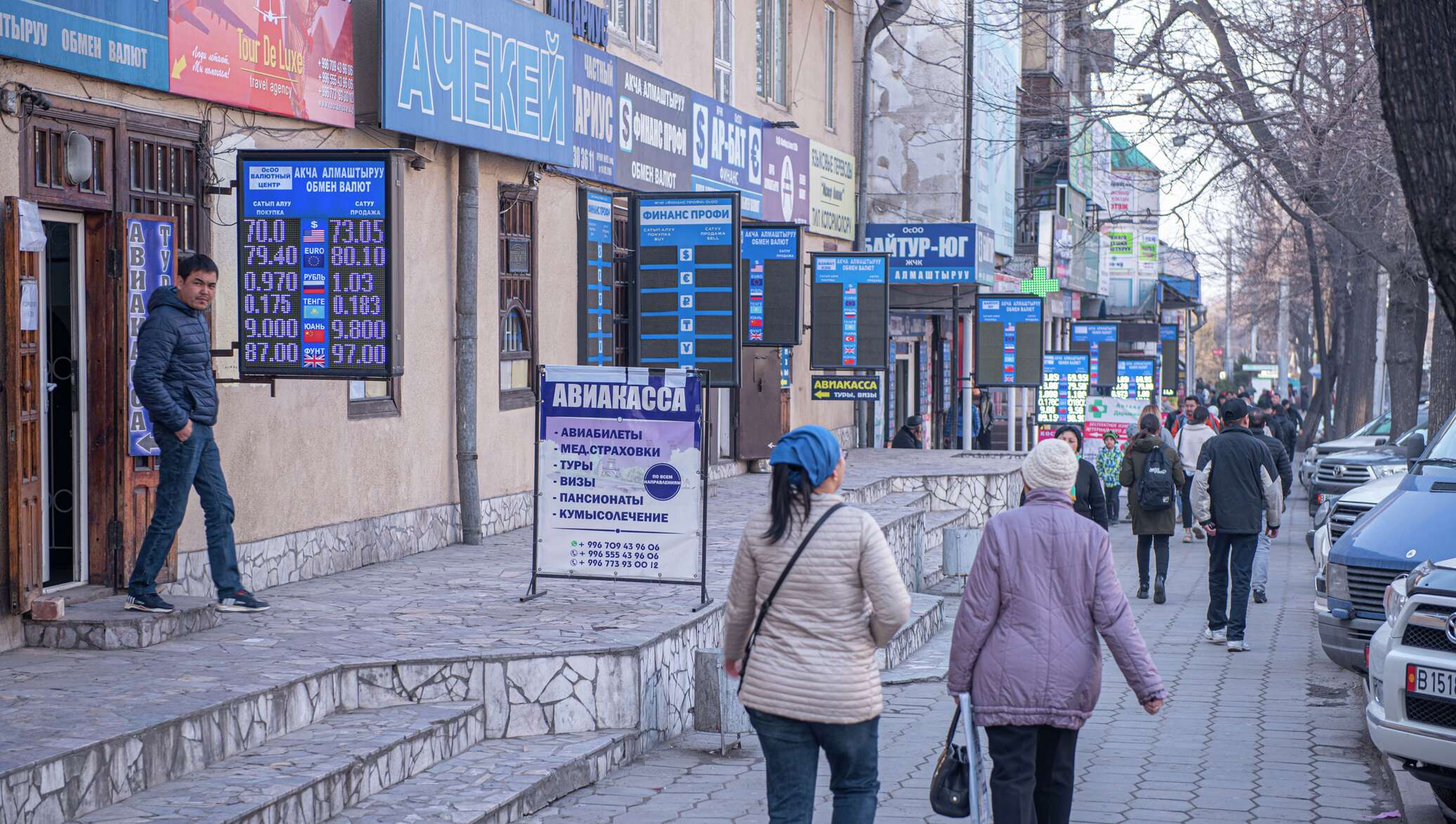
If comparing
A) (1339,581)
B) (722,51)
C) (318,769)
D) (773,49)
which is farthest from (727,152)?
(318,769)

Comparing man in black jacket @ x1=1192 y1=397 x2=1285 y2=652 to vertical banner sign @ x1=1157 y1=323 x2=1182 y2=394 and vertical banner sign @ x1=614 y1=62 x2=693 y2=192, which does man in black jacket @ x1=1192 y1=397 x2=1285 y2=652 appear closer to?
vertical banner sign @ x1=614 y1=62 x2=693 y2=192

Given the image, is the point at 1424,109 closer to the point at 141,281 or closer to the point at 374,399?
the point at 141,281

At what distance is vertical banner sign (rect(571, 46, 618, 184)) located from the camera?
15531 mm

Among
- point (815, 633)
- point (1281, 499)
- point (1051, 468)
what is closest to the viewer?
point (815, 633)

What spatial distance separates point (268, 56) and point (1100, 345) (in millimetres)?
24812

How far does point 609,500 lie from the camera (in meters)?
9.95

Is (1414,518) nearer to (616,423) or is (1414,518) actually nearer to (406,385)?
(616,423)

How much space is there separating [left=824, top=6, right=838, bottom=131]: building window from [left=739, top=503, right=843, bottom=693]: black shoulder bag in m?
20.5

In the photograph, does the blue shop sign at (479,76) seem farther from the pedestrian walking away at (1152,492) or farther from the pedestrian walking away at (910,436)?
the pedestrian walking away at (910,436)

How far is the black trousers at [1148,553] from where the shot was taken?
16328 mm

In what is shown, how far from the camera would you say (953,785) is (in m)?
5.73

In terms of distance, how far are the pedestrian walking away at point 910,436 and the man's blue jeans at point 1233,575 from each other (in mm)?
13783

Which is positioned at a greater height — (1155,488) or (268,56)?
(268,56)

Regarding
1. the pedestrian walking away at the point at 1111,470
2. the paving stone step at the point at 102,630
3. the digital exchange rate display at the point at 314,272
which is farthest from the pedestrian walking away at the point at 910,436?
the paving stone step at the point at 102,630
